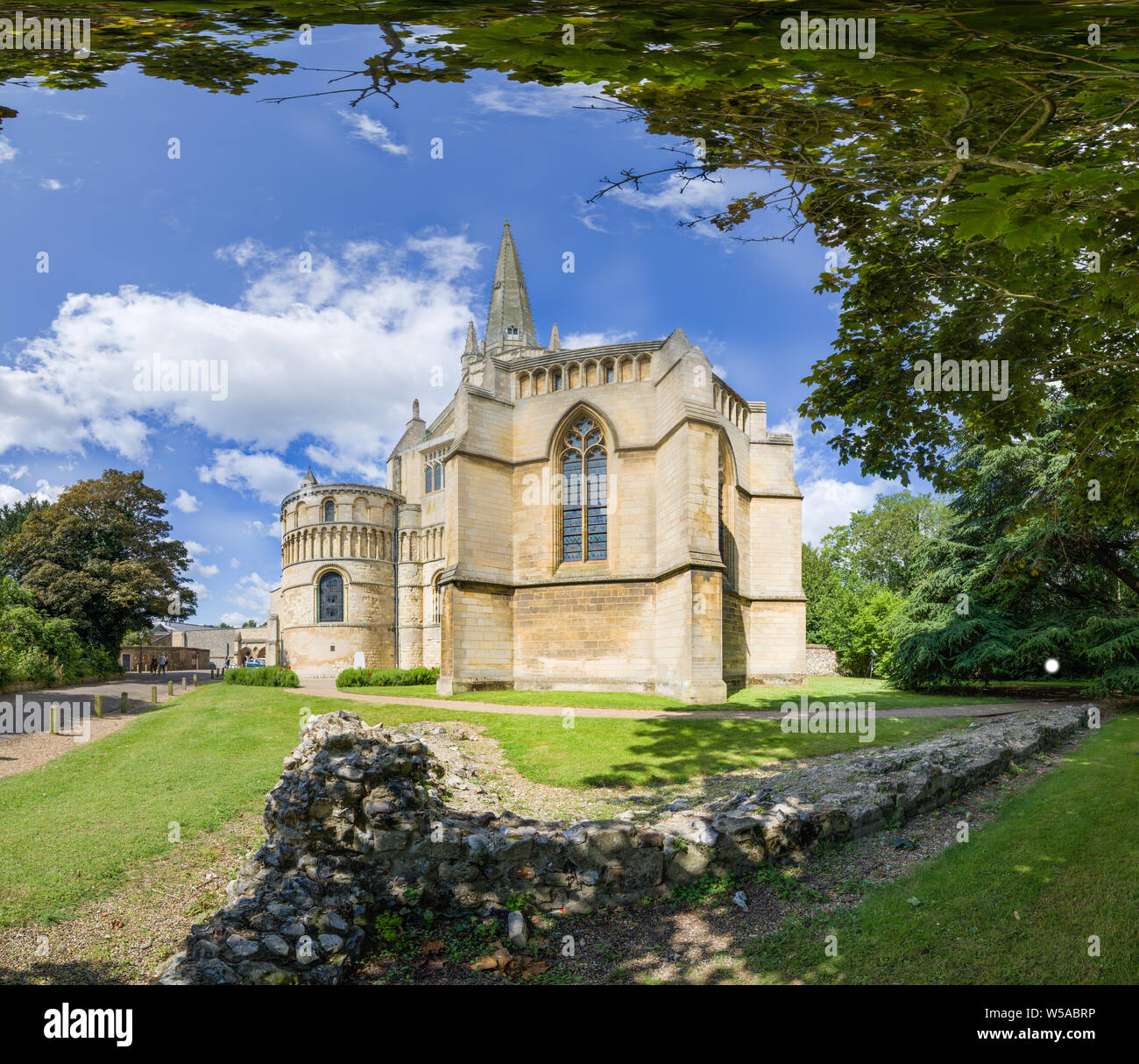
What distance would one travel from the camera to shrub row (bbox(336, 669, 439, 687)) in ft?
82.2

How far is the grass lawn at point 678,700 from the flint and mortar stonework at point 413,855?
9873 millimetres

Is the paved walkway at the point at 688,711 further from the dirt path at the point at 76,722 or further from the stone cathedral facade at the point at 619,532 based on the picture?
the dirt path at the point at 76,722

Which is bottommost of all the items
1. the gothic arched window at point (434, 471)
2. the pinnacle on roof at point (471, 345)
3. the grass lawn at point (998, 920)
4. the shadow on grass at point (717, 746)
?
the shadow on grass at point (717, 746)

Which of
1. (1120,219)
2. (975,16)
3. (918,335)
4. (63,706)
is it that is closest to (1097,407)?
(918,335)

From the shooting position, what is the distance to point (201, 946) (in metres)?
4.08

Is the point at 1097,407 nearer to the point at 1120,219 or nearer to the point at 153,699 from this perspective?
the point at 1120,219

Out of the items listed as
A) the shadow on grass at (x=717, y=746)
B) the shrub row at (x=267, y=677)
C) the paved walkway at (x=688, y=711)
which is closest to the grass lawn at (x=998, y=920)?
the shadow on grass at (x=717, y=746)

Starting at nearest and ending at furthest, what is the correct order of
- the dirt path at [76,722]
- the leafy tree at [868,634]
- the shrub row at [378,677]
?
the dirt path at [76,722], the shrub row at [378,677], the leafy tree at [868,634]

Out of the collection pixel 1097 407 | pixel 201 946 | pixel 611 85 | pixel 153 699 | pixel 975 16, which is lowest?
pixel 153 699

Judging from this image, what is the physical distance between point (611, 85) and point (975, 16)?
1.90 meters

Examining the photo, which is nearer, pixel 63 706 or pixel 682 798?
pixel 682 798

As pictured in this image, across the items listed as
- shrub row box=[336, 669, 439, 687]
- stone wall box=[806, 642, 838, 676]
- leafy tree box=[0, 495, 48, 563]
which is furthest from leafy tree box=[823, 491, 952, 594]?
leafy tree box=[0, 495, 48, 563]

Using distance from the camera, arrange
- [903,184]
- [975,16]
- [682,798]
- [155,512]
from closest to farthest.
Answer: [975,16], [903,184], [682,798], [155,512]

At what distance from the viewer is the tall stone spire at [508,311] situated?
49562mm
